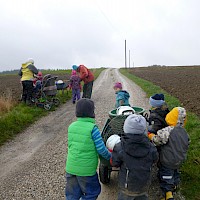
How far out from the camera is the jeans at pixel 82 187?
3.65 metres

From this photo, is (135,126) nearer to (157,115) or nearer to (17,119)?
(157,115)

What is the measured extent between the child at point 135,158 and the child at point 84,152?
316 millimetres

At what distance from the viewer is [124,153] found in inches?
135

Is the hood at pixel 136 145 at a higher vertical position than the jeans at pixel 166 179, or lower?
higher

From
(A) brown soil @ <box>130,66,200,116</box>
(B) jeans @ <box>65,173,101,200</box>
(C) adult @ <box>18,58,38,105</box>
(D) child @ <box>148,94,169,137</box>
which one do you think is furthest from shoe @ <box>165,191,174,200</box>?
(C) adult @ <box>18,58,38,105</box>

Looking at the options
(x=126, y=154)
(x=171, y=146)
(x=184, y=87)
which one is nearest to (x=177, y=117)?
(x=171, y=146)

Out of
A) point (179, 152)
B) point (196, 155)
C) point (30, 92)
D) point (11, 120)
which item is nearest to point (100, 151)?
point (179, 152)

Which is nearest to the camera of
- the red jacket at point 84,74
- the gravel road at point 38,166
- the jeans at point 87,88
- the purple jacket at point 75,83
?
the gravel road at point 38,166

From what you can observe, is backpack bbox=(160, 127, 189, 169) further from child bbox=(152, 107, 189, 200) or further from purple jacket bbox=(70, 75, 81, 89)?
purple jacket bbox=(70, 75, 81, 89)

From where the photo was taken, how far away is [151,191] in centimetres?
448

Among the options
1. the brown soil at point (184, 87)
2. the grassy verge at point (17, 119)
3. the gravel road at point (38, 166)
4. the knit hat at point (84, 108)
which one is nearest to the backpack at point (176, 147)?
the gravel road at point (38, 166)

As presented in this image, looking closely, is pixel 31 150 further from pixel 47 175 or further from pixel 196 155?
pixel 196 155

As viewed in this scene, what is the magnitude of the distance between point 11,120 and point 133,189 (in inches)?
242

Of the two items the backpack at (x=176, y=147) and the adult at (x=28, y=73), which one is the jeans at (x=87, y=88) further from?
the backpack at (x=176, y=147)
